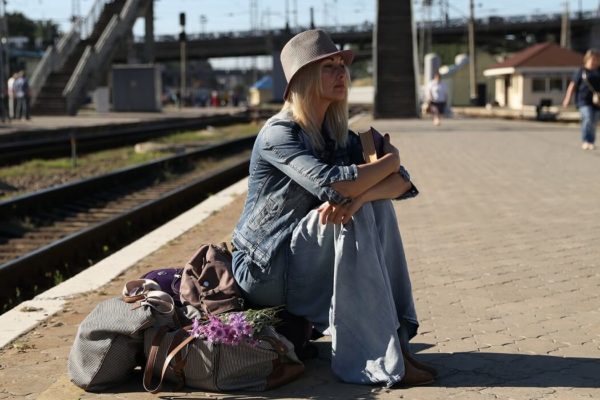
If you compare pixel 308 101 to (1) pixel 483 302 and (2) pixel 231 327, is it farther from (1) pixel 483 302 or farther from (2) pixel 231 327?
(1) pixel 483 302

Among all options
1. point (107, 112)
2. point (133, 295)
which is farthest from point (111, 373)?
point (107, 112)

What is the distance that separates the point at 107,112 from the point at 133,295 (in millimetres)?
46641

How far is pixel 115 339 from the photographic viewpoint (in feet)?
13.8

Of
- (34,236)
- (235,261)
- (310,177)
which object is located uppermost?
(310,177)

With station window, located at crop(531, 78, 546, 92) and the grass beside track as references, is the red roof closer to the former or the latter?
station window, located at crop(531, 78, 546, 92)

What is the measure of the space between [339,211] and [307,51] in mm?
722

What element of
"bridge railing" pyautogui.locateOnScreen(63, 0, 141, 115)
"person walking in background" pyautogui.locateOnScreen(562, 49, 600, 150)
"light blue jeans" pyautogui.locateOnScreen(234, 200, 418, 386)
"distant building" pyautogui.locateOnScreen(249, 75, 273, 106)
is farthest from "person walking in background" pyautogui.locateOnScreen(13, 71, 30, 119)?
"distant building" pyautogui.locateOnScreen(249, 75, 273, 106)

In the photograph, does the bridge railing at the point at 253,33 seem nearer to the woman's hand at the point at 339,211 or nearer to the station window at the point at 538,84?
the station window at the point at 538,84

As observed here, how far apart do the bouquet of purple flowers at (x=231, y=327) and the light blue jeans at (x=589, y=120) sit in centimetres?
1306

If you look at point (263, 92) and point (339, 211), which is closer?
point (339, 211)

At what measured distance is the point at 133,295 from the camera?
171 inches

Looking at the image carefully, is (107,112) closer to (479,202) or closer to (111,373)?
(479,202)

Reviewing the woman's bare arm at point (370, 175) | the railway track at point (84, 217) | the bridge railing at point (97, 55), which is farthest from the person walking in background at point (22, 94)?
the woman's bare arm at point (370, 175)

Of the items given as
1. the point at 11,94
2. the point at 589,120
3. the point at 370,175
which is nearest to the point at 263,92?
the point at 11,94
